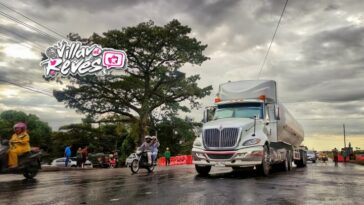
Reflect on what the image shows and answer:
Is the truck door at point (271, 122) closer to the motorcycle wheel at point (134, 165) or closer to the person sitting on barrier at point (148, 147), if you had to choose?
the person sitting on barrier at point (148, 147)

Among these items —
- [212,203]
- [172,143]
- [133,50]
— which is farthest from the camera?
[172,143]

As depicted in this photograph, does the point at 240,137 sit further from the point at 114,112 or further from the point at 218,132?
the point at 114,112

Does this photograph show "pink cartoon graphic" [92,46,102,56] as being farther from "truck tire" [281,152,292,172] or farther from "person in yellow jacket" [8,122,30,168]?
"person in yellow jacket" [8,122,30,168]

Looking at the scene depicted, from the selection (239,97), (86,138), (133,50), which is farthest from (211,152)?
(86,138)

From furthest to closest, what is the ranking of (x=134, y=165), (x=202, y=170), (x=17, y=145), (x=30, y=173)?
(x=134, y=165)
(x=202, y=170)
(x=30, y=173)
(x=17, y=145)

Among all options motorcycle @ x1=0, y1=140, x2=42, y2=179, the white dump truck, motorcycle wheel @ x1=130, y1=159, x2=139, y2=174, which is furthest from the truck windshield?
motorcycle @ x1=0, y1=140, x2=42, y2=179

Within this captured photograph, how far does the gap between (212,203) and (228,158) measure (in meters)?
6.42

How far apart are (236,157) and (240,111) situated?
233cm

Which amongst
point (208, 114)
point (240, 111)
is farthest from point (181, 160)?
point (240, 111)

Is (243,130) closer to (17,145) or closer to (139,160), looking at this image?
(139,160)

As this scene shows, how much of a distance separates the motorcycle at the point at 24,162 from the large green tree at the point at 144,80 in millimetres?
27635

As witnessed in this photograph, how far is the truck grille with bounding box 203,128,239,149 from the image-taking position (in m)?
13.7

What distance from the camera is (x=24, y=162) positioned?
46.6 feet

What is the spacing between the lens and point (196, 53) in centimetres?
4494
